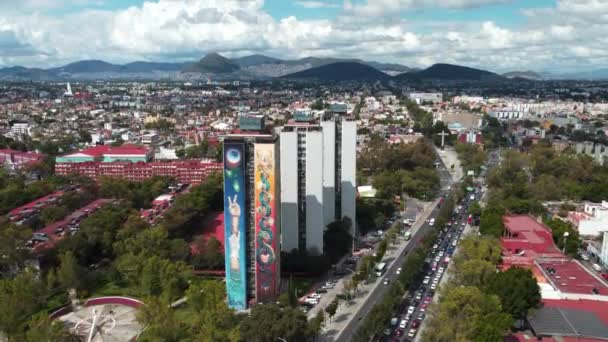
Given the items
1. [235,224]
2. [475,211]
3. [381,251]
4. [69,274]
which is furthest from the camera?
[475,211]

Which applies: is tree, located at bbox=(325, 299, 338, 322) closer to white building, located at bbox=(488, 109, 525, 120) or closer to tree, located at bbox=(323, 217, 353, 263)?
tree, located at bbox=(323, 217, 353, 263)

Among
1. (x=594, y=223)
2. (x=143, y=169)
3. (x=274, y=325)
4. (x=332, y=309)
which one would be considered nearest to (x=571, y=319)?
(x=332, y=309)

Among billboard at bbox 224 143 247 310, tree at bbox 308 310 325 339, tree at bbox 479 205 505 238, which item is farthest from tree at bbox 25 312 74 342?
tree at bbox 479 205 505 238

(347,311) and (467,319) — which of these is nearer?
(467,319)

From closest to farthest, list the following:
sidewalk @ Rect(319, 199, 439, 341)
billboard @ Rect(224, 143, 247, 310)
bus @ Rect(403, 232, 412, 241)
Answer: sidewalk @ Rect(319, 199, 439, 341) < billboard @ Rect(224, 143, 247, 310) < bus @ Rect(403, 232, 412, 241)

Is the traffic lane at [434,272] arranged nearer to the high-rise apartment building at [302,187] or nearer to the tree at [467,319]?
the tree at [467,319]

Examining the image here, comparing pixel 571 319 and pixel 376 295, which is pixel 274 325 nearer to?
pixel 376 295
